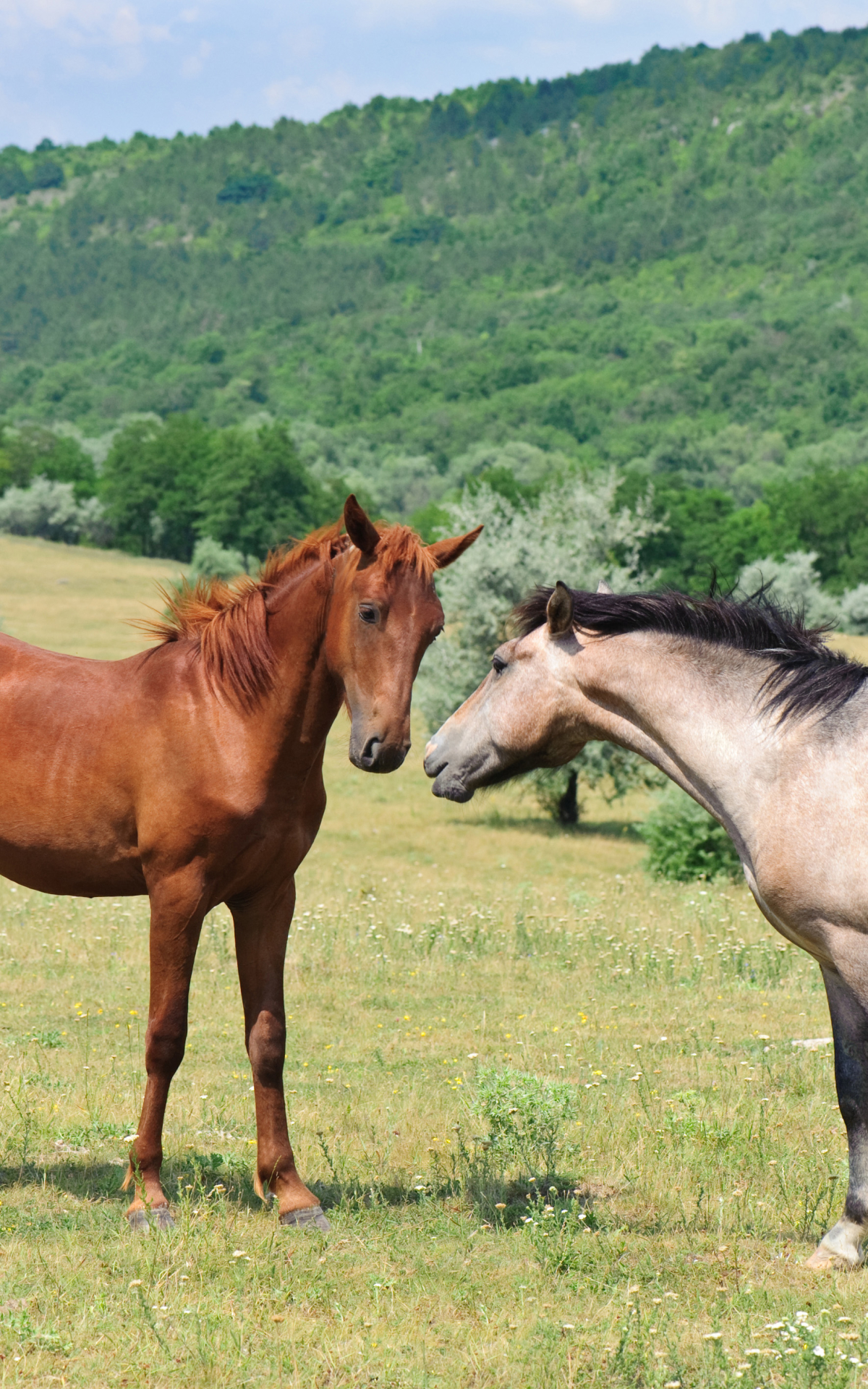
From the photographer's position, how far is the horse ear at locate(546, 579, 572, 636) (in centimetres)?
527

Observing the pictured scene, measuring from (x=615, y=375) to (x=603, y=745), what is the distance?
15778cm

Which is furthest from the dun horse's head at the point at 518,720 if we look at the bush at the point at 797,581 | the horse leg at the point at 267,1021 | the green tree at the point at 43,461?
the green tree at the point at 43,461

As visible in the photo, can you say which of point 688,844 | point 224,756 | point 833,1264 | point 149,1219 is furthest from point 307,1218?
Result: point 688,844

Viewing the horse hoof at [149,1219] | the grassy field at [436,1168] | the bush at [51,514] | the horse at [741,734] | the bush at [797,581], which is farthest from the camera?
the bush at [51,514]

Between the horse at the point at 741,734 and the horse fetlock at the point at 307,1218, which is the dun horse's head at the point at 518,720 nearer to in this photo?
the horse at the point at 741,734

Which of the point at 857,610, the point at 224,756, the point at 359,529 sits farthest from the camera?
the point at 857,610

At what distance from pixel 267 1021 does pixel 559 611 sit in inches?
90.5

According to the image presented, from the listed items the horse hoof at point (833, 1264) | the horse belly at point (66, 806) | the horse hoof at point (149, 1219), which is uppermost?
the horse belly at point (66, 806)

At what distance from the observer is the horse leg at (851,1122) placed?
5090 mm

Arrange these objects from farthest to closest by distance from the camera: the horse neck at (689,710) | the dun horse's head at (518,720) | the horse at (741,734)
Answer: the dun horse's head at (518,720), the horse neck at (689,710), the horse at (741,734)

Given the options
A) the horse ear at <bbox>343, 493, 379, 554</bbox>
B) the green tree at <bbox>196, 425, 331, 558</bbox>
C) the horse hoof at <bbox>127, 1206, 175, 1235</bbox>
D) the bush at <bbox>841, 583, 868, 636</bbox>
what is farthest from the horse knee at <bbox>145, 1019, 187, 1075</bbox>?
the green tree at <bbox>196, 425, 331, 558</bbox>

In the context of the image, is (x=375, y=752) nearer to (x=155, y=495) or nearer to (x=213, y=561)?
(x=213, y=561)

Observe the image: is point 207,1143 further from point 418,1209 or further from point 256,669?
point 256,669

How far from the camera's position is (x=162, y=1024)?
5.37m
